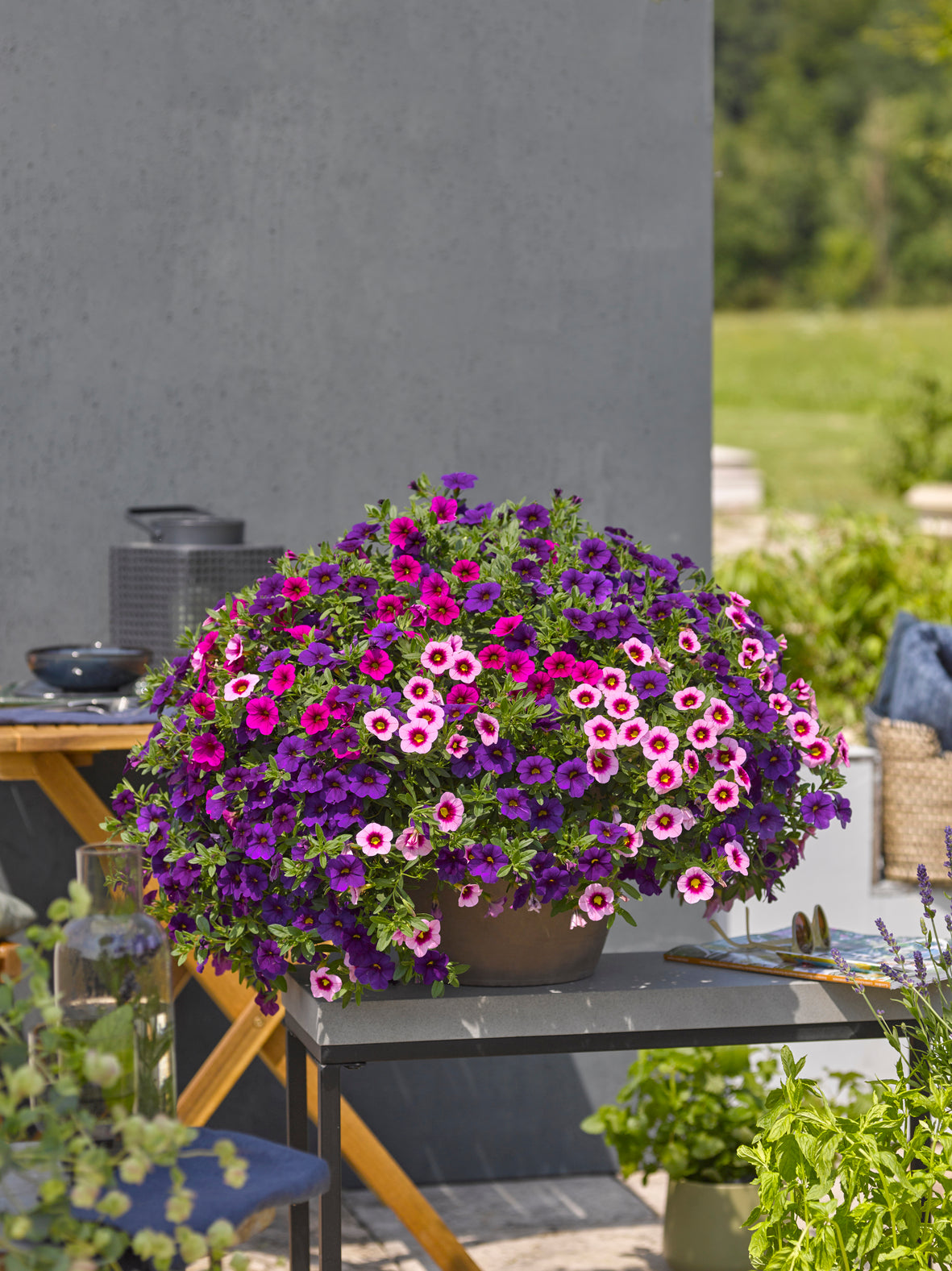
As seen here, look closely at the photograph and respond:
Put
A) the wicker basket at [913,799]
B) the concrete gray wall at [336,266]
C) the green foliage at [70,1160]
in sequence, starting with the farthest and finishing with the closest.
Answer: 1. the wicker basket at [913,799]
2. the concrete gray wall at [336,266]
3. the green foliage at [70,1160]

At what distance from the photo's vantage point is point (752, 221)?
923 inches

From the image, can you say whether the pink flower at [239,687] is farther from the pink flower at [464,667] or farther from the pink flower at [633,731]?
the pink flower at [633,731]

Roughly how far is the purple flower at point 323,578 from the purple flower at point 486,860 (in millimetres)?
441

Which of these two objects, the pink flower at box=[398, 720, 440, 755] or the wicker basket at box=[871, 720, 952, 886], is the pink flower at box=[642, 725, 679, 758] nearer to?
the pink flower at box=[398, 720, 440, 755]

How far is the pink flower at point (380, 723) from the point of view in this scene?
6.72 feet

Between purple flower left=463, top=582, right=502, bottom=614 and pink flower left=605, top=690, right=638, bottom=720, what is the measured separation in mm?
208

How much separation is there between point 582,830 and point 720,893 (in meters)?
0.31

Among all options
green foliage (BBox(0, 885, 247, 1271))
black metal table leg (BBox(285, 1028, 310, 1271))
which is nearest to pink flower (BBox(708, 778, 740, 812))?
black metal table leg (BBox(285, 1028, 310, 1271))

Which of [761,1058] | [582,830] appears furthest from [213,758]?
[761,1058]

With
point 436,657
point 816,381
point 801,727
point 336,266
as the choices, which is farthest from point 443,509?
point 816,381

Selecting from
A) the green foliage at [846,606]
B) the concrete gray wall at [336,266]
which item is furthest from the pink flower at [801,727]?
the green foliage at [846,606]

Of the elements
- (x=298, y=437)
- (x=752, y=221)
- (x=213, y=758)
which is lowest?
(x=213, y=758)

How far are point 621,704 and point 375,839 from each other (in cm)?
36

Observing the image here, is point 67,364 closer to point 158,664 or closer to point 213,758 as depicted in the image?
point 158,664
